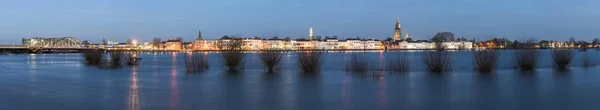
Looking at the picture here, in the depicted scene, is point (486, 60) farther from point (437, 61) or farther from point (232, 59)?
point (232, 59)

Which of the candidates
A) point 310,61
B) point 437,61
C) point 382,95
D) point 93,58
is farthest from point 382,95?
point 93,58

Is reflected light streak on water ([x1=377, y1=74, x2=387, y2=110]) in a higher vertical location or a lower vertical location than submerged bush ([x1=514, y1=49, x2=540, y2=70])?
lower

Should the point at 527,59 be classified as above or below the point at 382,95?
above

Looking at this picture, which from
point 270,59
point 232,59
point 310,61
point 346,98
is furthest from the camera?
point 232,59

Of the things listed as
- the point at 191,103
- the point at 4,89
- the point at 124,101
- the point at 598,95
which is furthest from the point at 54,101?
the point at 598,95

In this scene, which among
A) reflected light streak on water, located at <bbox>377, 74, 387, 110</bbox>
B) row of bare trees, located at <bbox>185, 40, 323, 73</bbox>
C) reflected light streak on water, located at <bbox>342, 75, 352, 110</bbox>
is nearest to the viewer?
reflected light streak on water, located at <bbox>342, 75, 352, 110</bbox>

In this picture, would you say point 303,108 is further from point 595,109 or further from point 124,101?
point 595,109

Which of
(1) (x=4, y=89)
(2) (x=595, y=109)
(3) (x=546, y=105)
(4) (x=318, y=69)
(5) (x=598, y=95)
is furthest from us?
(4) (x=318, y=69)

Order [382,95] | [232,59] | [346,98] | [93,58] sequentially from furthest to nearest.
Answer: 1. [93,58]
2. [232,59]
3. [382,95]
4. [346,98]

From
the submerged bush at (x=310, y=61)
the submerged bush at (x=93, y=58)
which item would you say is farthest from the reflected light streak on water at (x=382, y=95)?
the submerged bush at (x=93, y=58)

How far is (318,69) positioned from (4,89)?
14847 millimetres

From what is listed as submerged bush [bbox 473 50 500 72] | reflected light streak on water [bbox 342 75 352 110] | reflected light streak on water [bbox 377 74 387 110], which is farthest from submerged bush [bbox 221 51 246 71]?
submerged bush [bbox 473 50 500 72]

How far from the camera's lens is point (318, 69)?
1103 inches

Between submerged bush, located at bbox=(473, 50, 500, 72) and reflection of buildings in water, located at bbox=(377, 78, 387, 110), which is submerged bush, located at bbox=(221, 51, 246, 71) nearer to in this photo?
reflection of buildings in water, located at bbox=(377, 78, 387, 110)
